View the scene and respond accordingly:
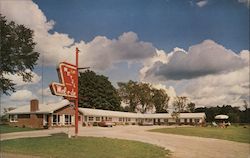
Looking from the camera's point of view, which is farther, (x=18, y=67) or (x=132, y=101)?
(x=132, y=101)

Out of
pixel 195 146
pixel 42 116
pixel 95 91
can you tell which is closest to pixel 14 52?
pixel 42 116

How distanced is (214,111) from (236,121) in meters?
10.7

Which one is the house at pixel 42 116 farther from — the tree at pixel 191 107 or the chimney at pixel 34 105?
the tree at pixel 191 107

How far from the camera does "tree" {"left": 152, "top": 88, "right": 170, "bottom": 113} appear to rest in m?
85.2

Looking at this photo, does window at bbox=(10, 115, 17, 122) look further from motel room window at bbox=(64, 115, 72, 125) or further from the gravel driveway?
the gravel driveway

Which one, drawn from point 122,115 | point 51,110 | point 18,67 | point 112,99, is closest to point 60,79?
point 18,67

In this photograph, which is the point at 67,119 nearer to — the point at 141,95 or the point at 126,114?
the point at 126,114

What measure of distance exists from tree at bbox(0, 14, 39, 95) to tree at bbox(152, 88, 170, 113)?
166ft

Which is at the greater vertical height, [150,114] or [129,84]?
[129,84]

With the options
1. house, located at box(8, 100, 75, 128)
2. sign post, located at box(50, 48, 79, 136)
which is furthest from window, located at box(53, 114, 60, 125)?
sign post, located at box(50, 48, 79, 136)

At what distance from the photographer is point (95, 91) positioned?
231 feet

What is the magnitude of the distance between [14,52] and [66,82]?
16.5m

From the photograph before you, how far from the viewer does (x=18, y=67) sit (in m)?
35.3

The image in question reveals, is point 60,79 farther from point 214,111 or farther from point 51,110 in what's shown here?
point 214,111
